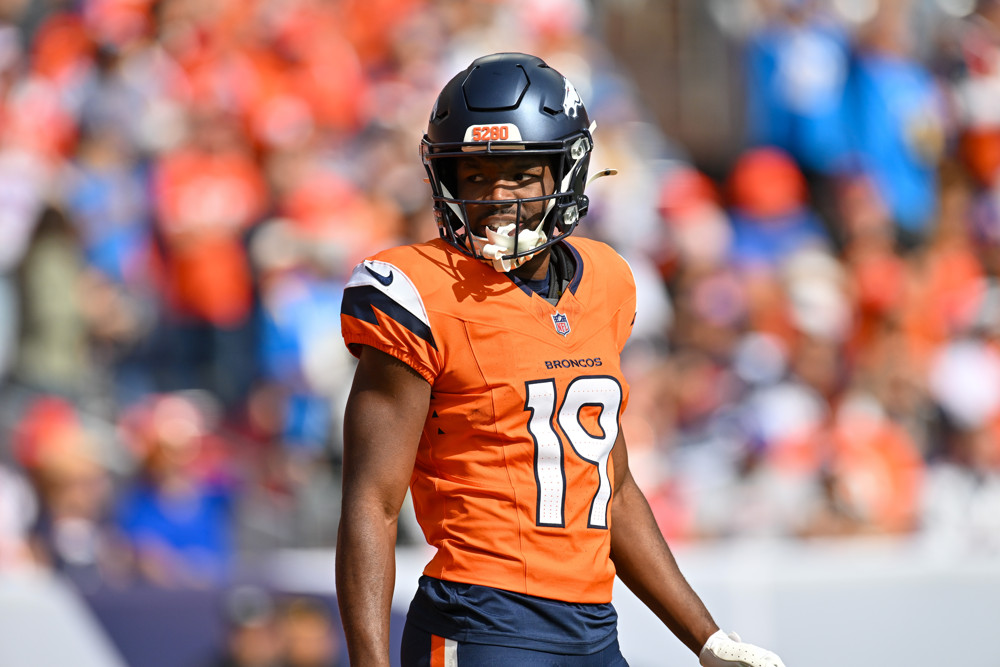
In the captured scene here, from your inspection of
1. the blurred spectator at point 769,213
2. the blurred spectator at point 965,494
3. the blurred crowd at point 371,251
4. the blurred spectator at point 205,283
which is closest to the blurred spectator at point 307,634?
the blurred crowd at point 371,251

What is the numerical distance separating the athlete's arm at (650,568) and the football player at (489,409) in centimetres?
13

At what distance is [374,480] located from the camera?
7.52 feet

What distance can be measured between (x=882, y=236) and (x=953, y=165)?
3.45 feet

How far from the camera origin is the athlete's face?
2.42 m

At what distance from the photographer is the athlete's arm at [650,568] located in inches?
104

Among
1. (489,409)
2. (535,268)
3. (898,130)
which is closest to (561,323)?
(535,268)

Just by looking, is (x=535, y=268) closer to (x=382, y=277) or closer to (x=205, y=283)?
(x=382, y=277)

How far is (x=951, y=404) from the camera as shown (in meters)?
6.80

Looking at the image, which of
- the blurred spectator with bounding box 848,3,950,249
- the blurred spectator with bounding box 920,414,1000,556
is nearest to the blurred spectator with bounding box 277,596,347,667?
the blurred spectator with bounding box 920,414,1000,556

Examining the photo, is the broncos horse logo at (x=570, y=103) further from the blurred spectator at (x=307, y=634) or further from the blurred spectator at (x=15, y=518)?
the blurred spectator at (x=15, y=518)

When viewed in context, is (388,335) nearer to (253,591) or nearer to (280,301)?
(253,591)

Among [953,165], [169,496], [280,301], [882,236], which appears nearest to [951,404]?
[882,236]

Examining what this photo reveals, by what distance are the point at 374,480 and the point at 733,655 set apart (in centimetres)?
86

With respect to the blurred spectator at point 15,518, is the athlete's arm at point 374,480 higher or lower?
higher
